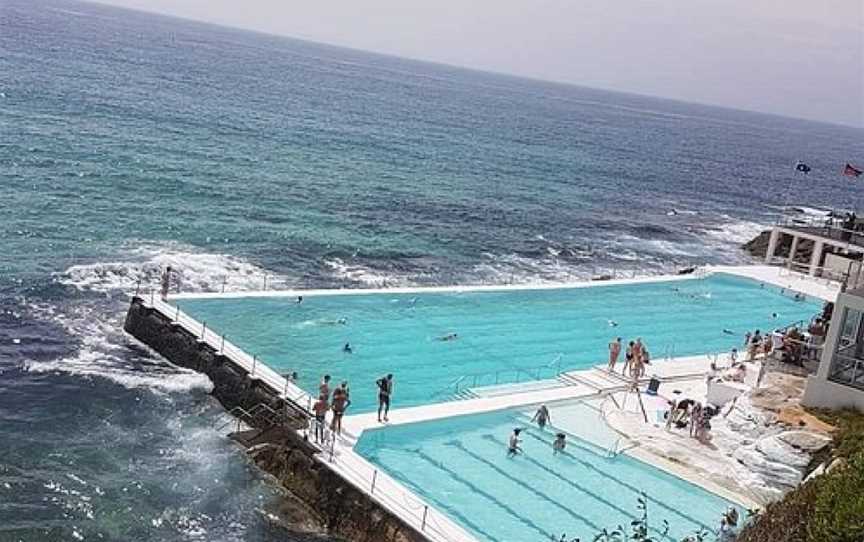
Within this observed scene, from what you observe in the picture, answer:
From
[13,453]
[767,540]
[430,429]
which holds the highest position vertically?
[767,540]

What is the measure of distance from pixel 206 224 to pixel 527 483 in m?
31.5

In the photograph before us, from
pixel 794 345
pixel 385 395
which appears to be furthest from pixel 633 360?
pixel 385 395

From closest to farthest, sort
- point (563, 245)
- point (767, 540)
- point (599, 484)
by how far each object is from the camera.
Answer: point (767, 540) < point (599, 484) < point (563, 245)

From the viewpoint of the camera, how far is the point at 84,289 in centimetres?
3512

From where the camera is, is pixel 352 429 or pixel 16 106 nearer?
pixel 352 429

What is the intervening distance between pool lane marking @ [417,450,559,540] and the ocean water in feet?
12.9

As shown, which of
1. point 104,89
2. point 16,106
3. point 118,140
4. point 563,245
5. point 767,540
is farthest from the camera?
point 104,89

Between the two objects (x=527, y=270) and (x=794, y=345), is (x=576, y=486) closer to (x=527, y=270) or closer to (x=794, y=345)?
(x=794, y=345)

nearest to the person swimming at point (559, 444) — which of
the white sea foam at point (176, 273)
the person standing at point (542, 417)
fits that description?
the person standing at point (542, 417)

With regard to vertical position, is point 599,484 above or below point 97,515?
above

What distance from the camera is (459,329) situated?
3284 centimetres

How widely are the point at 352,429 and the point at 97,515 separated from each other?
6.37 metres

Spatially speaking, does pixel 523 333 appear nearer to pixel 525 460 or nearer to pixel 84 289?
pixel 525 460

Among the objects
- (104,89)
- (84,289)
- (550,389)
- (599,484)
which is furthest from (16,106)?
(599,484)
